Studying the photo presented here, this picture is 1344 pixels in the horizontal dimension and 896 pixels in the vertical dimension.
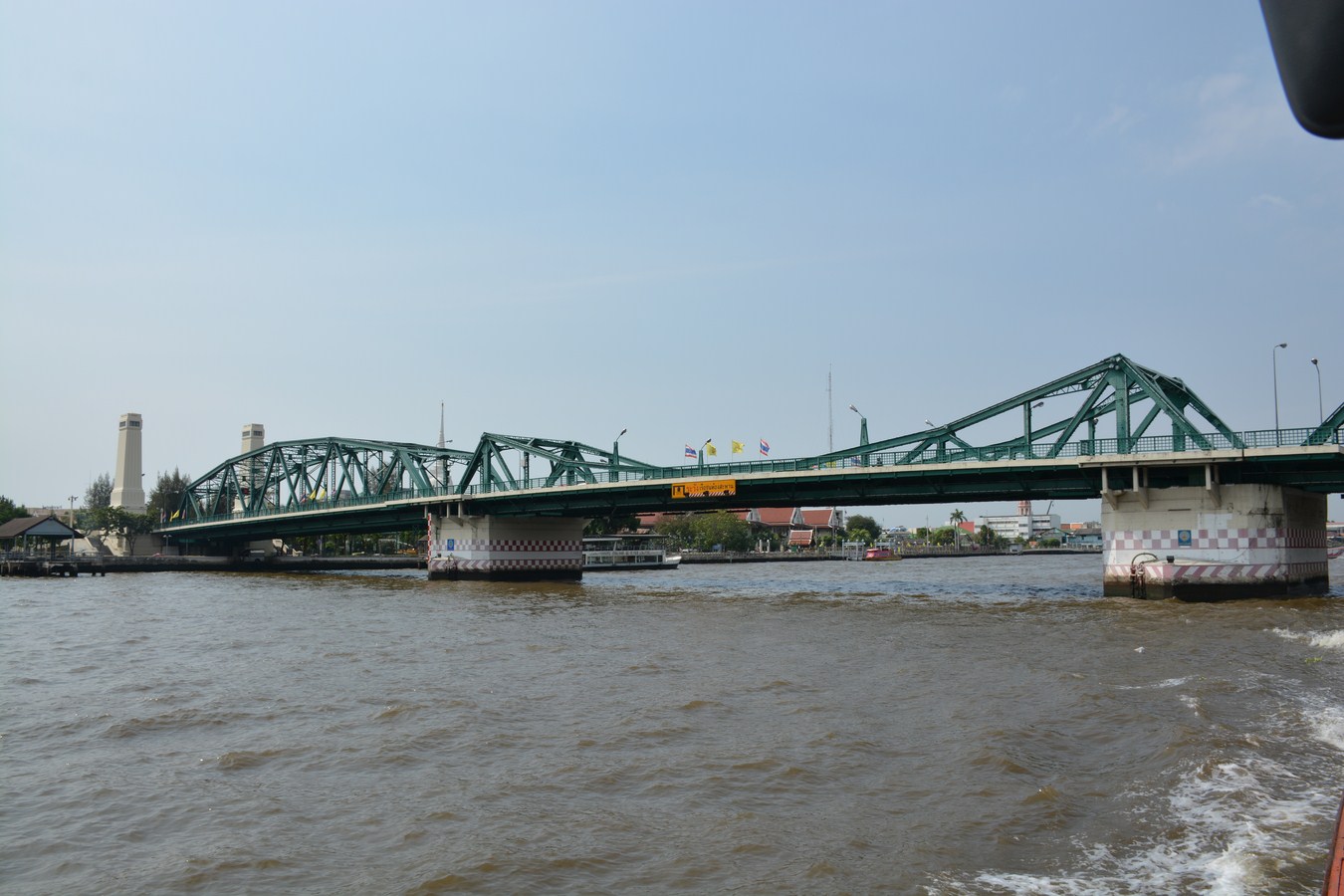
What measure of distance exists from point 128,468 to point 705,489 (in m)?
116

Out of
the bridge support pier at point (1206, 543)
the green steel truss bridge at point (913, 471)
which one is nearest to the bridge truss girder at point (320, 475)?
the green steel truss bridge at point (913, 471)

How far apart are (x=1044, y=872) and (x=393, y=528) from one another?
88957 millimetres

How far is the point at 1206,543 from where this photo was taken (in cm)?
4588

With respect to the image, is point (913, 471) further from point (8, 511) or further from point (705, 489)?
point (8, 511)

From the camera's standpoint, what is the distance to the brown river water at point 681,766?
1070 centimetres

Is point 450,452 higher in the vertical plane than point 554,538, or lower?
higher

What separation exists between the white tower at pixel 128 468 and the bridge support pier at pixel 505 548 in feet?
279

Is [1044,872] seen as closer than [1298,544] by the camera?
Yes

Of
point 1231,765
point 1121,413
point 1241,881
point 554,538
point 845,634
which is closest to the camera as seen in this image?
point 1241,881

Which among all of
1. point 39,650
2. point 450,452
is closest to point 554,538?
point 450,452

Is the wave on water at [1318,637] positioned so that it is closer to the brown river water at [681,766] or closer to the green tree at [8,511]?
the brown river water at [681,766]

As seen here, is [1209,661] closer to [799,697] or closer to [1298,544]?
[799,697]

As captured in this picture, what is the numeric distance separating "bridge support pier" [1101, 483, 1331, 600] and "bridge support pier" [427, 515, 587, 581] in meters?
44.3

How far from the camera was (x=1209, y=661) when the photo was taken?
81.6 feet
